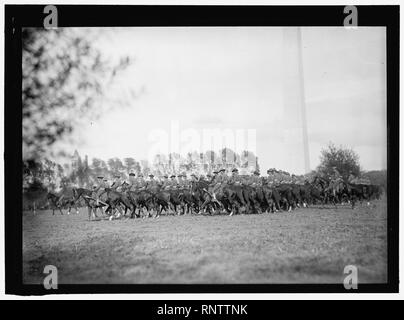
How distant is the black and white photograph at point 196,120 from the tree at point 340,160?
0.02m

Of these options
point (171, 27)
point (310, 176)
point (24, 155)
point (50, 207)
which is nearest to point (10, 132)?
point (24, 155)

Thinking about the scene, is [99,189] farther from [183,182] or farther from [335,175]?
[335,175]

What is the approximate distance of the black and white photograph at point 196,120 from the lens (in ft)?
18.0

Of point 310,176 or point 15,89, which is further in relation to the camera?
point 310,176

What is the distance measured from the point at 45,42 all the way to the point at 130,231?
2.93 m

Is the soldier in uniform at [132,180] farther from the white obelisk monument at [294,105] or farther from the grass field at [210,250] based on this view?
the white obelisk monument at [294,105]

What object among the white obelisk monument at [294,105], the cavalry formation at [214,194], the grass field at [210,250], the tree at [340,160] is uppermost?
the white obelisk monument at [294,105]

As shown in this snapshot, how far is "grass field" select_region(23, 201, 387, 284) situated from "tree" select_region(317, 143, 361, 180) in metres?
0.58

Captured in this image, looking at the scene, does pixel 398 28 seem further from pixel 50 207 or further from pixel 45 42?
pixel 50 207

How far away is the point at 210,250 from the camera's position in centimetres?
541

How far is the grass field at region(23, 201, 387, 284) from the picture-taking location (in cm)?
532

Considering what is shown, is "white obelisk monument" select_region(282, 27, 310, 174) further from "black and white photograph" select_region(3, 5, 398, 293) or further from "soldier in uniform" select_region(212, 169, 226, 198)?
"soldier in uniform" select_region(212, 169, 226, 198)

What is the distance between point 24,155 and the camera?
553 centimetres

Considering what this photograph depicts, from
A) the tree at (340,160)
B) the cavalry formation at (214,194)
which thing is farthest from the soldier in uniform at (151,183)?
the tree at (340,160)
